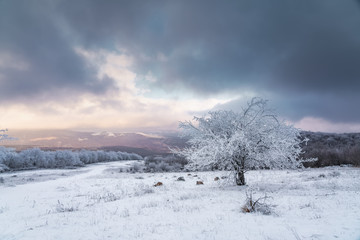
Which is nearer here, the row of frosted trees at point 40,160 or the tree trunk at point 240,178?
the tree trunk at point 240,178

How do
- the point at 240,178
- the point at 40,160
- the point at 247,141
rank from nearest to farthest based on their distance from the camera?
the point at 247,141 → the point at 240,178 → the point at 40,160

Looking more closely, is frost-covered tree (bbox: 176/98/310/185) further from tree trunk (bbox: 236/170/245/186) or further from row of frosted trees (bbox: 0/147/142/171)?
row of frosted trees (bbox: 0/147/142/171)

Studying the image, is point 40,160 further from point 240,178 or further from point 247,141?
point 247,141

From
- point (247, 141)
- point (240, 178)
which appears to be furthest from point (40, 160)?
point (247, 141)

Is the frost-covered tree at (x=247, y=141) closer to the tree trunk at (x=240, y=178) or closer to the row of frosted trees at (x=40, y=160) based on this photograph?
the tree trunk at (x=240, y=178)

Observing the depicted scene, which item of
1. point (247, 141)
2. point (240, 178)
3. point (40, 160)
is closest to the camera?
point (247, 141)

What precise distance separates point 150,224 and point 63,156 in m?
77.2

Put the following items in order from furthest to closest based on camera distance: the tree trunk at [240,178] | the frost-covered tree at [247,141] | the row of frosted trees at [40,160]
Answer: the row of frosted trees at [40,160] < the tree trunk at [240,178] < the frost-covered tree at [247,141]

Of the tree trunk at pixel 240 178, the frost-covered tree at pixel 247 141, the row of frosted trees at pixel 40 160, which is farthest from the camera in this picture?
the row of frosted trees at pixel 40 160

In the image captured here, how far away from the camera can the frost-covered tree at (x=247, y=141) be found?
12.4 metres

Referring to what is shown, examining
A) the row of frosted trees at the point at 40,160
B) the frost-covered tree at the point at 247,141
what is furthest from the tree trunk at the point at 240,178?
the row of frosted trees at the point at 40,160

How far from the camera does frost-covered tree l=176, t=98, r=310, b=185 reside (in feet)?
40.7

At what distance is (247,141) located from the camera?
12.1 m

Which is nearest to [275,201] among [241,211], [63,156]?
[241,211]
